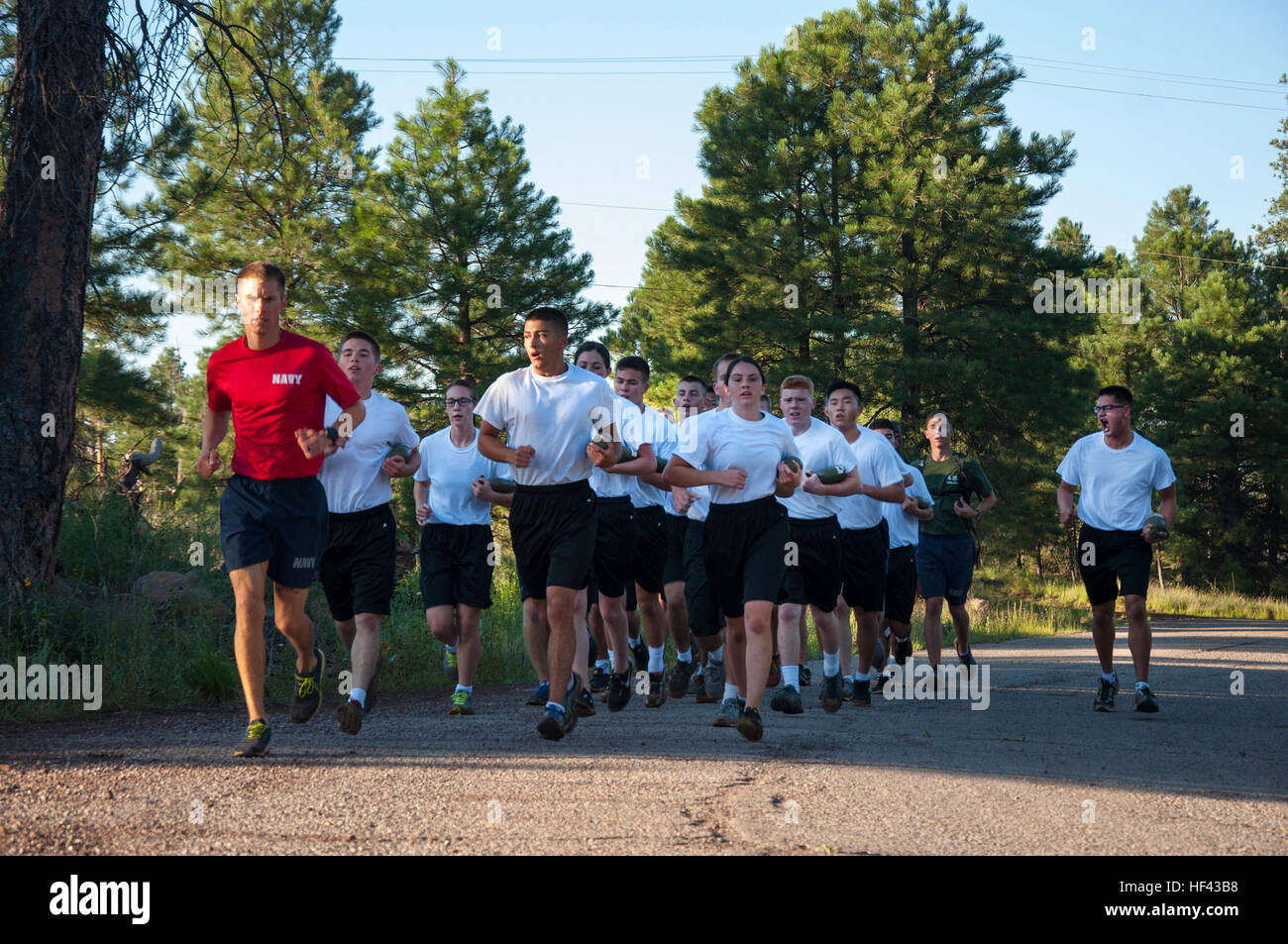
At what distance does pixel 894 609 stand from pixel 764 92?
25527 millimetres

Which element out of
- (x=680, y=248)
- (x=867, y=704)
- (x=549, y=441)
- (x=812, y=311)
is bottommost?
(x=867, y=704)

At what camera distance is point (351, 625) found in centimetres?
792

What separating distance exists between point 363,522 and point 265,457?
136 centimetres

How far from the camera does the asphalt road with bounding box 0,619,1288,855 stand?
4.74 metres

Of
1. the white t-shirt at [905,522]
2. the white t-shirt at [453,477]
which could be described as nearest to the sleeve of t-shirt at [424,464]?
the white t-shirt at [453,477]

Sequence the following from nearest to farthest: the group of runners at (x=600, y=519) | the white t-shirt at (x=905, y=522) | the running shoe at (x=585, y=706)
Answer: the group of runners at (x=600, y=519), the running shoe at (x=585, y=706), the white t-shirt at (x=905, y=522)

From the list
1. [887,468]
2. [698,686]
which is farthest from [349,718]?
[887,468]

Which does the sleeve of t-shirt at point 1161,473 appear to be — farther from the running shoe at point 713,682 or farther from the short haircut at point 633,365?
the short haircut at point 633,365

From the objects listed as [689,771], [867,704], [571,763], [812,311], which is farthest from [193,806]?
[812,311]

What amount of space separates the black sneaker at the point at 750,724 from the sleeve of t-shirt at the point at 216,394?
11.3 feet

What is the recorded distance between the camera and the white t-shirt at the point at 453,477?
866 cm

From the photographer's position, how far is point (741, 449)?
7633mm

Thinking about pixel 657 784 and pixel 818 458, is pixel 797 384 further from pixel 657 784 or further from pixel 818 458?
pixel 657 784

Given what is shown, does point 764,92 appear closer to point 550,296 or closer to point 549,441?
point 550,296
